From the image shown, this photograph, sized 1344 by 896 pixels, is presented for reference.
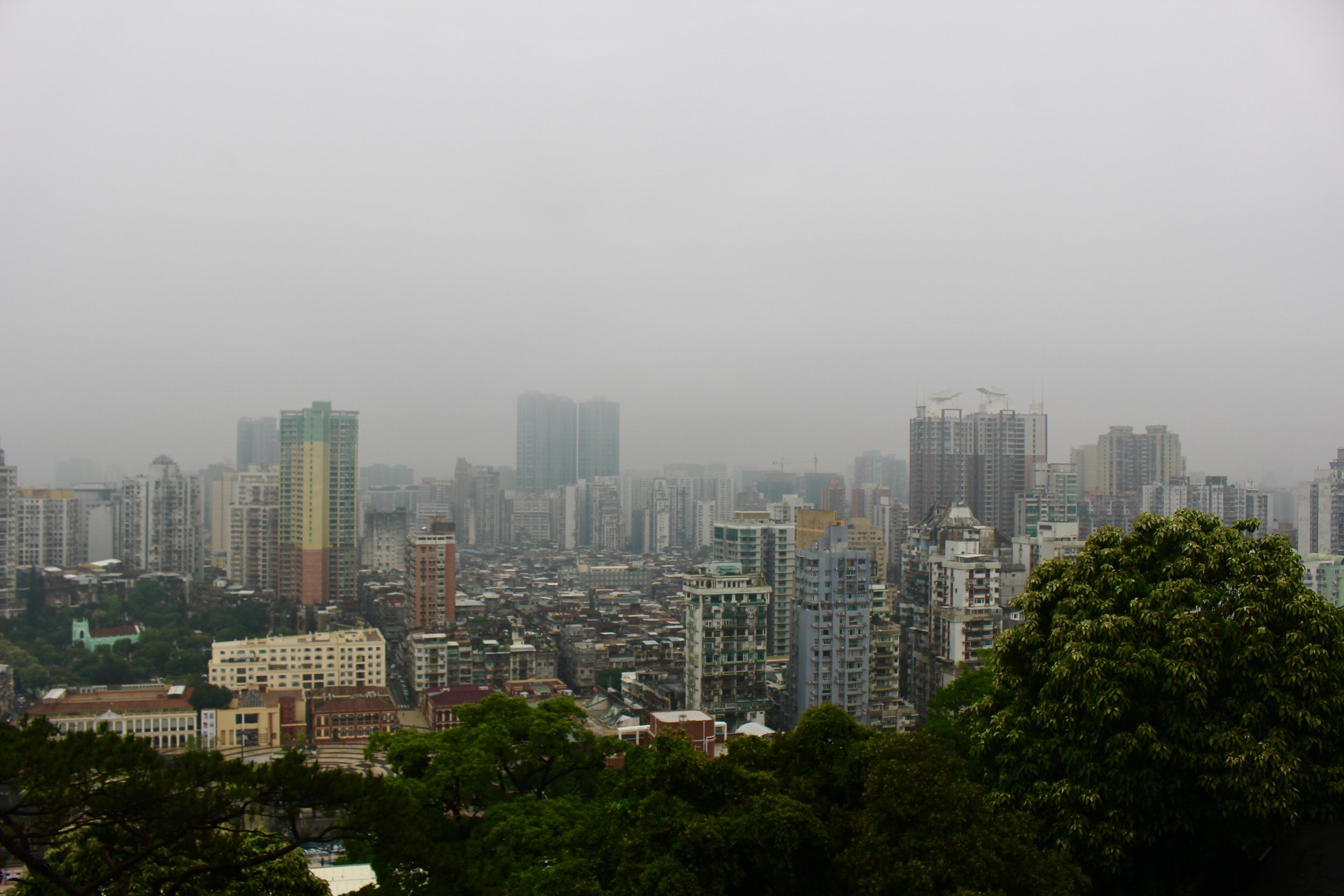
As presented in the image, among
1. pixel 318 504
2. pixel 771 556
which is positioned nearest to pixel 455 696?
pixel 771 556

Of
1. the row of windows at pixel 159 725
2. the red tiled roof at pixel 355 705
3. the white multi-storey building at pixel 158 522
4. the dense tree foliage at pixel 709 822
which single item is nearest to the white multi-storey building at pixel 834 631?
the red tiled roof at pixel 355 705

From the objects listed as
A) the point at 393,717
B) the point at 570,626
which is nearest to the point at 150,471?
the point at 570,626

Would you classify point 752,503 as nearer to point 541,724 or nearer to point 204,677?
point 204,677

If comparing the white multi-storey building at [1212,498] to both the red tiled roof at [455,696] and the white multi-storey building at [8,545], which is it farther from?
the white multi-storey building at [8,545]

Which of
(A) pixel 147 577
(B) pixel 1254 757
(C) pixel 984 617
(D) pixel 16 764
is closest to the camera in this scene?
(D) pixel 16 764

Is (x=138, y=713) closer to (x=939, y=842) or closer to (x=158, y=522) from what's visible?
(x=939, y=842)
